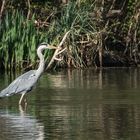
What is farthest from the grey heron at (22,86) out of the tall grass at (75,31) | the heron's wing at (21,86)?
the tall grass at (75,31)

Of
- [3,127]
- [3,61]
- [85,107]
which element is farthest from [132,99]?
[3,61]

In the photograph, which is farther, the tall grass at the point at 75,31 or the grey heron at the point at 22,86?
the tall grass at the point at 75,31

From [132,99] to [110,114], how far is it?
257cm

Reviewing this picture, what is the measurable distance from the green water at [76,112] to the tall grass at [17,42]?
4.63 m

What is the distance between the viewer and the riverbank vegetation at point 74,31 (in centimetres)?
2838

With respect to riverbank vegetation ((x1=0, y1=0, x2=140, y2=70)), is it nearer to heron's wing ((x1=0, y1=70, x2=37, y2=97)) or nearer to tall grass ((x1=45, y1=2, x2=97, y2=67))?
tall grass ((x1=45, y1=2, x2=97, y2=67))

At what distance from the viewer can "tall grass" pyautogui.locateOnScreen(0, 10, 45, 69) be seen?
28109mm

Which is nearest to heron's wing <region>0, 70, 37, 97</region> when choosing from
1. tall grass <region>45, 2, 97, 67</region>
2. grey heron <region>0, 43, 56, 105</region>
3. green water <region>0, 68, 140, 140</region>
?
grey heron <region>0, 43, 56, 105</region>

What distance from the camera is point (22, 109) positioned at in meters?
16.2

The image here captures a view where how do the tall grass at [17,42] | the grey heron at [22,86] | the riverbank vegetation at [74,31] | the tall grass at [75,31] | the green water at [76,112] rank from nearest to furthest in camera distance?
1. the green water at [76,112]
2. the grey heron at [22,86]
3. the tall grass at [17,42]
4. the riverbank vegetation at [74,31]
5. the tall grass at [75,31]

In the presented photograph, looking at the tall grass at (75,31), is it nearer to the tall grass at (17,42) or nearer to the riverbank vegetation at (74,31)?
the riverbank vegetation at (74,31)

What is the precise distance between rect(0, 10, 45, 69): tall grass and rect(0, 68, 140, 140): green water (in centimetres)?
463

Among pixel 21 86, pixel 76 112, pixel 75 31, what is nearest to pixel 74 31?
pixel 75 31

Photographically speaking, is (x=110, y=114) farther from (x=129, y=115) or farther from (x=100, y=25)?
(x=100, y=25)
